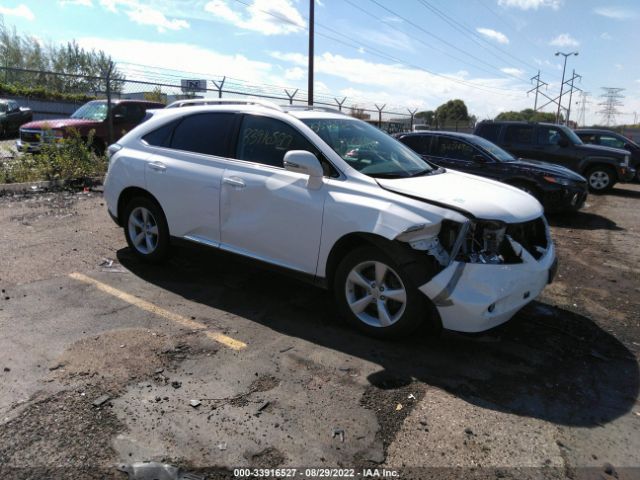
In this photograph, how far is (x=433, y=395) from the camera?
3174 millimetres

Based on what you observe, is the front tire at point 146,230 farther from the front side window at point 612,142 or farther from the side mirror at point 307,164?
the front side window at point 612,142

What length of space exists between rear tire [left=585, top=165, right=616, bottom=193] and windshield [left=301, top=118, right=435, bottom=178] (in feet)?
33.6

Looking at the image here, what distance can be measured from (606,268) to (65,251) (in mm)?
6615

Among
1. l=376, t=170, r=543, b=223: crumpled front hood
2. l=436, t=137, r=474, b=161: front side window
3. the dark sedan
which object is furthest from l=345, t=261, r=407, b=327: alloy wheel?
l=436, t=137, r=474, b=161: front side window

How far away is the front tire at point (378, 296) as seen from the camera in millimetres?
3617

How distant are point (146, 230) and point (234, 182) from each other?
4.92 ft

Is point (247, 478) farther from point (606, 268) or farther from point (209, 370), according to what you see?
point (606, 268)

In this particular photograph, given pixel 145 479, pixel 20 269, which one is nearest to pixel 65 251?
pixel 20 269

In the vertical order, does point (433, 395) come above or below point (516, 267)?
below

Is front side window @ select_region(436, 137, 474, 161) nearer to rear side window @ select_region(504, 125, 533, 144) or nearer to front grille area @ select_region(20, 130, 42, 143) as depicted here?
rear side window @ select_region(504, 125, 533, 144)

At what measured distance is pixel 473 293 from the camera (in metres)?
3.41

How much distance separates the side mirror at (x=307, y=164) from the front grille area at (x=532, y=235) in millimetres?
1513

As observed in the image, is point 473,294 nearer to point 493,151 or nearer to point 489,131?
point 493,151

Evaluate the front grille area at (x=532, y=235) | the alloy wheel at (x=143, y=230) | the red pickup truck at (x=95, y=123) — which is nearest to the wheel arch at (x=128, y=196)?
the alloy wheel at (x=143, y=230)
